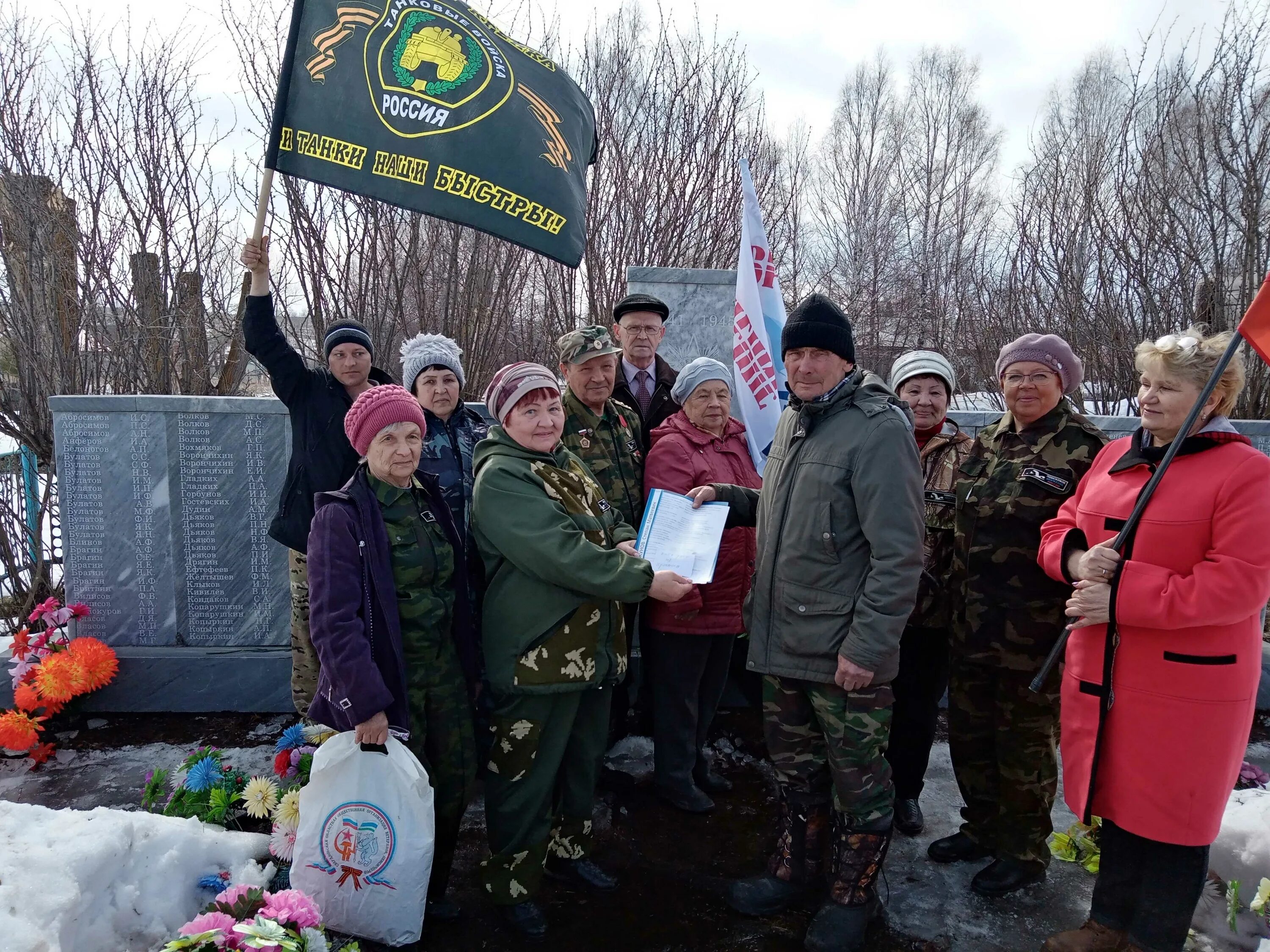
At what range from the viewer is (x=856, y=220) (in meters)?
21.0

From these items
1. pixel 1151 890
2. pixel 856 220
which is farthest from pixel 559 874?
pixel 856 220

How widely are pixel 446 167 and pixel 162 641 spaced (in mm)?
3504

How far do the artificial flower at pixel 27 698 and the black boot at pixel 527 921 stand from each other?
3.17 metres

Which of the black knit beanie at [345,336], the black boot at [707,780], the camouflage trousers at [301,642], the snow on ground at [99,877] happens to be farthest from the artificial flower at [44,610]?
the black boot at [707,780]

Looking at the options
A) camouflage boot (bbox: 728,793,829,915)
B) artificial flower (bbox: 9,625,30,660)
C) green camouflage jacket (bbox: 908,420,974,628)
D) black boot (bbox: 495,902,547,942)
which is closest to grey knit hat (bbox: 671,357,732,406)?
green camouflage jacket (bbox: 908,420,974,628)

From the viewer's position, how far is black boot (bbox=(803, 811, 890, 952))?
2.63m

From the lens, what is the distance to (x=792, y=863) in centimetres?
288

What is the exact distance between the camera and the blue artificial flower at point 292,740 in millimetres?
3404

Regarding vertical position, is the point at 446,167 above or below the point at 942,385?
above

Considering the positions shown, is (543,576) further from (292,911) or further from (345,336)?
(345,336)

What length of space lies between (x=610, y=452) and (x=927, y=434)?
4.71 feet

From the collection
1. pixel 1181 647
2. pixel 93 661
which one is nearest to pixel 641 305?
pixel 1181 647

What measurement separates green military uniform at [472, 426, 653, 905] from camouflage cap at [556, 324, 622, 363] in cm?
72

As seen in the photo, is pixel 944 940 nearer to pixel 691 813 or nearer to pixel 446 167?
pixel 691 813
